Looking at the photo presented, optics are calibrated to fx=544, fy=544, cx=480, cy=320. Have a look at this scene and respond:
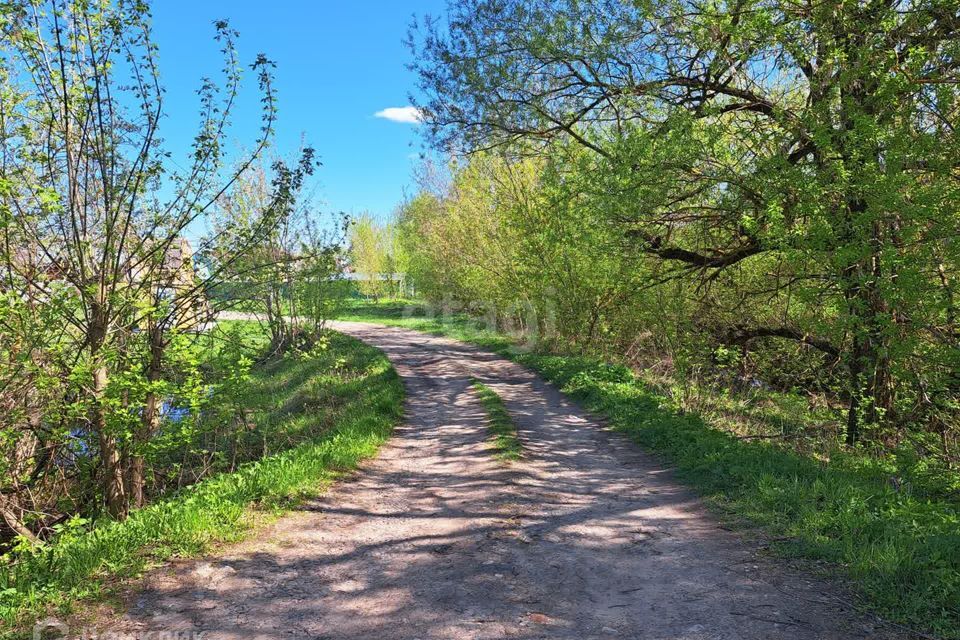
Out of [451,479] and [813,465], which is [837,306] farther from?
[451,479]

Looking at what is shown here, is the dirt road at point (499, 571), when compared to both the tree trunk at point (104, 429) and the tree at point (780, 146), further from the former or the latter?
the tree at point (780, 146)

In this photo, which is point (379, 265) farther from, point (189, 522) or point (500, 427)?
point (189, 522)

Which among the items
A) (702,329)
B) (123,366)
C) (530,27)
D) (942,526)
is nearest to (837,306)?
(942,526)

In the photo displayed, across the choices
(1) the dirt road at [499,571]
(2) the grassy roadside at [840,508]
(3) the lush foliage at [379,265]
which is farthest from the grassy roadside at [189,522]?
(3) the lush foliage at [379,265]

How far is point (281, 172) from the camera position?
673cm

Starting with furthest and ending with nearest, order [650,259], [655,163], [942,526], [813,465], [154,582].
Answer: [650,259] < [655,163] < [813,465] < [942,526] < [154,582]

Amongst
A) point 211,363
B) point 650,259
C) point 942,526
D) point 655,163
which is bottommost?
point 942,526

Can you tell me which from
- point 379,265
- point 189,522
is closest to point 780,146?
point 189,522

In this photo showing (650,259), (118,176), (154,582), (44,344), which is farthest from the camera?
(650,259)

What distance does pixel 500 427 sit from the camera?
8805 millimetres

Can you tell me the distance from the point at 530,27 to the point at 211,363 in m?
7.82

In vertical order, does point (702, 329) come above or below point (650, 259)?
below

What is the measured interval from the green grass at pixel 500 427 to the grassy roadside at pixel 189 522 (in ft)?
5.66

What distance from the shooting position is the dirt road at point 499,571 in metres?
3.47
